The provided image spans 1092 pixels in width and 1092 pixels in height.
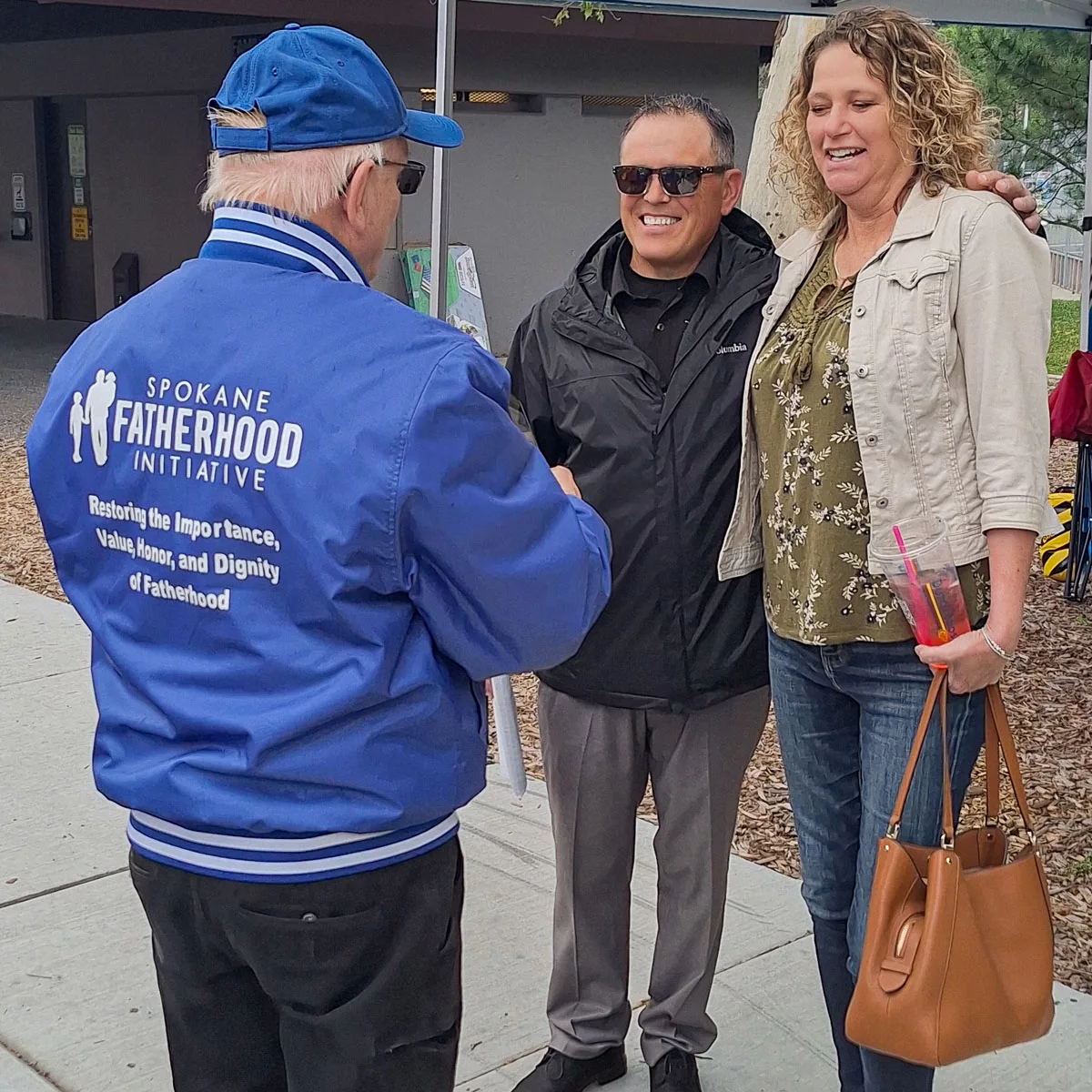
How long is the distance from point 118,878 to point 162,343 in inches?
106

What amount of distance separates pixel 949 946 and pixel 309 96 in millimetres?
1551

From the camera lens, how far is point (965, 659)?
228cm

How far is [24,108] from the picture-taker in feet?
60.8

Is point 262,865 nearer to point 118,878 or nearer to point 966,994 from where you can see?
point 966,994

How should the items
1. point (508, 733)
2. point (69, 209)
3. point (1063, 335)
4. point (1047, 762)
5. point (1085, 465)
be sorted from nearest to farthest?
point (508, 733) < point (1047, 762) < point (1085, 465) < point (69, 209) < point (1063, 335)

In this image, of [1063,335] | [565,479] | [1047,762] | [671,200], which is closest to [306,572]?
[565,479]

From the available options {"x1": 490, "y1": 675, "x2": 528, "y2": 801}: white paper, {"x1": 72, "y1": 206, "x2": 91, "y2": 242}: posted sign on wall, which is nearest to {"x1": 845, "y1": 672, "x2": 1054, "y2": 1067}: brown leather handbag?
{"x1": 490, "y1": 675, "x2": 528, "y2": 801}: white paper

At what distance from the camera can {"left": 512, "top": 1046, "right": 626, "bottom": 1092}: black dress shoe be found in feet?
9.85

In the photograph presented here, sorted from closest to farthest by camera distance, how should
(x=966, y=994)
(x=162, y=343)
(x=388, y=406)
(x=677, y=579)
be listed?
(x=388, y=406) → (x=162, y=343) → (x=966, y=994) → (x=677, y=579)

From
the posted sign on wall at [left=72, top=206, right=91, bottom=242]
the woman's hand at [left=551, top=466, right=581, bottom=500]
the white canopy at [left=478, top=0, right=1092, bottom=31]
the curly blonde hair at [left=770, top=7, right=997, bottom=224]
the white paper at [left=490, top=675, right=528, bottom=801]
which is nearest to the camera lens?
the curly blonde hair at [left=770, top=7, right=997, bottom=224]

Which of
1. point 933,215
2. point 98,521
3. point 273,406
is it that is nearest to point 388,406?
point 273,406

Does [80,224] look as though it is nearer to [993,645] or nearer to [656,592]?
[656,592]

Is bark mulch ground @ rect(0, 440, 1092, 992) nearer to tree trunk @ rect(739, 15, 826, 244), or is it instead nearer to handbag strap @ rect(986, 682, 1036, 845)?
handbag strap @ rect(986, 682, 1036, 845)

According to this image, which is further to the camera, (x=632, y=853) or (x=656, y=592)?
(x=632, y=853)
